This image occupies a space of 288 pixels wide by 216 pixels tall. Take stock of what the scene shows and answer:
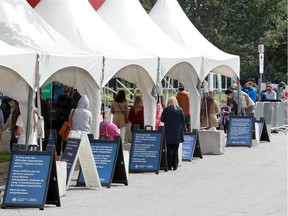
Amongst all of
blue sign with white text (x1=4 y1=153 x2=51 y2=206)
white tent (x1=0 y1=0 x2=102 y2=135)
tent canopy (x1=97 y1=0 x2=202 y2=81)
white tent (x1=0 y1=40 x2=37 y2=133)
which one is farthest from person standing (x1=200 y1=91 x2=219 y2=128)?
blue sign with white text (x1=4 y1=153 x2=51 y2=206)

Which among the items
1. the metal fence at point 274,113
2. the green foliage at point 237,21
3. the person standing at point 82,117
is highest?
the green foliage at point 237,21

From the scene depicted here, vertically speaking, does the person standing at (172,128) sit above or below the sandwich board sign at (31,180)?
above

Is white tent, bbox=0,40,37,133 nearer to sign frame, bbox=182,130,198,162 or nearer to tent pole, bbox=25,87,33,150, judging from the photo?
tent pole, bbox=25,87,33,150

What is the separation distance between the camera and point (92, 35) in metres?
21.2

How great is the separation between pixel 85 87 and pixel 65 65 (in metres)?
2.01

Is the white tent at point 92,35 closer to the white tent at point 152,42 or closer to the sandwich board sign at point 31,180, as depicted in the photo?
the white tent at point 152,42

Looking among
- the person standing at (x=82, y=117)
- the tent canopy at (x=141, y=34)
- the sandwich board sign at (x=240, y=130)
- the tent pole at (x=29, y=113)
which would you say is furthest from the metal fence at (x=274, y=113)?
the tent pole at (x=29, y=113)

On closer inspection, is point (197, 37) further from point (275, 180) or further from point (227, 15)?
point (227, 15)

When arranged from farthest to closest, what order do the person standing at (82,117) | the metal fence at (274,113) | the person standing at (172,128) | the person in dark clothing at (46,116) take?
the metal fence at (274,113), the person standing at (172,128), the person in dark clothing at (46,116), the person standing at (82,117)

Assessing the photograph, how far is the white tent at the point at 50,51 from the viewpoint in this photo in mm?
17484

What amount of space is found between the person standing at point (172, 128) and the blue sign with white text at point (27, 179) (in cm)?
A: 658

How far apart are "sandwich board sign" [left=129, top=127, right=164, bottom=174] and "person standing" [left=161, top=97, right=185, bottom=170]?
0.37m

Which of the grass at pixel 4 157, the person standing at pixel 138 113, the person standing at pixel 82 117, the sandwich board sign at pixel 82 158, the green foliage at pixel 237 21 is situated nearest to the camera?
the sandwich board sign at pixel 82 158

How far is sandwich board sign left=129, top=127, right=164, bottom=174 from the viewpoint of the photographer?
2152 cm
